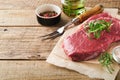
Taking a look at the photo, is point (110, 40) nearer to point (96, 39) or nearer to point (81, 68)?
point (96, 39)

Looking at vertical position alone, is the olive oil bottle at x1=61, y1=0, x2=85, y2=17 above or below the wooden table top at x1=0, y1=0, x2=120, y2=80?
above

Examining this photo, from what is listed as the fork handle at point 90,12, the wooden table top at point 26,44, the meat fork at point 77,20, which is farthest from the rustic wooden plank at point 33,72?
the fork handle at point 90,12

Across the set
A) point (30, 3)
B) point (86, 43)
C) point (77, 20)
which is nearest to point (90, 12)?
point (77, 20)

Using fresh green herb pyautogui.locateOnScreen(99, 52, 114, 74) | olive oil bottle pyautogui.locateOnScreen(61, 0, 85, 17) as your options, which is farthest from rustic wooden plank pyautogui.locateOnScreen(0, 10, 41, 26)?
fresh green herb pyautogui.locateOnScreen(99, 52, 114, 74)

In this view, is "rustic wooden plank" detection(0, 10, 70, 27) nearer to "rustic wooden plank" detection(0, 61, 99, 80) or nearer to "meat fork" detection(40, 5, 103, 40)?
"meat fork" detection(40, 5, 103, 40)

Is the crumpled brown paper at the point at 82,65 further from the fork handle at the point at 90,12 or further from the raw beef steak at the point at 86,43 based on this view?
the fork handle at the point at 90,12

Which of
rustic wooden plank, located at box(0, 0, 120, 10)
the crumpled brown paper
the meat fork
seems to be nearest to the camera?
the crumpled brown paper

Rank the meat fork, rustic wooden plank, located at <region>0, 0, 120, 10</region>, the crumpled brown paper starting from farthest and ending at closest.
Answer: rustic wooden plank, located at <region>0, 0, 120, 10</region> < the meat fork < the crumpled brown paper
